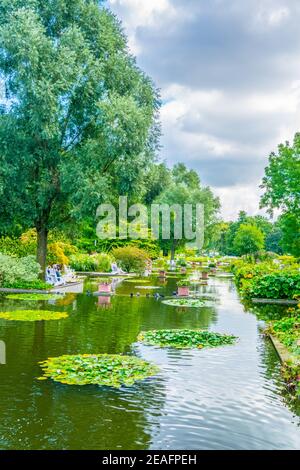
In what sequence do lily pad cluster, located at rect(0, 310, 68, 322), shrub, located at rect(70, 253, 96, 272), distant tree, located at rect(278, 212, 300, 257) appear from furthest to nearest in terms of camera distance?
shrub, located at rect(70, 253, 96, 272) < distant tree, located at rect(278, 212, 300, 257) < lily pad cluster, located at rect(0, 310, 68, 322)

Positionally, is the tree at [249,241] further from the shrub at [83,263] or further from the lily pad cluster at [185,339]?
the lily pad cluster at [185,339]

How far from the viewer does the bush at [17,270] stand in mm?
24500

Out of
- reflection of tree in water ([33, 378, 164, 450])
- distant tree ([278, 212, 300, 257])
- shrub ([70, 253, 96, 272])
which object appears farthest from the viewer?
shrub ([70, 253, 96, 272])

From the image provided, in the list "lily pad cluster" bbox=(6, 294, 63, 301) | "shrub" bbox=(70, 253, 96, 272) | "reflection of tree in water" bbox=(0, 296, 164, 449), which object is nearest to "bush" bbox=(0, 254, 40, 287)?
"lily pad cluster" bbox=(6, 294, 63, 301)

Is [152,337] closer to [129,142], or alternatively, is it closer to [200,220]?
[129,142]

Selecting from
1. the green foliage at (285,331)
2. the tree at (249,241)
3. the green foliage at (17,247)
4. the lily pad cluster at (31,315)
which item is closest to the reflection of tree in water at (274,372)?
the green foliage at (285,331)

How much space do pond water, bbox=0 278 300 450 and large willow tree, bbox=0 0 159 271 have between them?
12.2 m

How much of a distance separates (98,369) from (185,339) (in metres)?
4.12

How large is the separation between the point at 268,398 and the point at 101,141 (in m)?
19.3

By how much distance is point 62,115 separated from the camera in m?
25.2

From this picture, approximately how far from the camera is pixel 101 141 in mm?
25531

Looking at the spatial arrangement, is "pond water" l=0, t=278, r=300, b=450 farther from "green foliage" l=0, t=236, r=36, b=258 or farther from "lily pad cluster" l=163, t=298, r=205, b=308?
"green foliage" l=0, t=236, r=36, b=258

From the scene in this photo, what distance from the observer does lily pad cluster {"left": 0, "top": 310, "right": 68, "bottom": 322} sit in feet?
51.7

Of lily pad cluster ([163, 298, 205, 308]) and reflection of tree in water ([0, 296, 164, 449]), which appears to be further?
lily pad cluster ([163, 298, 205, 308])
